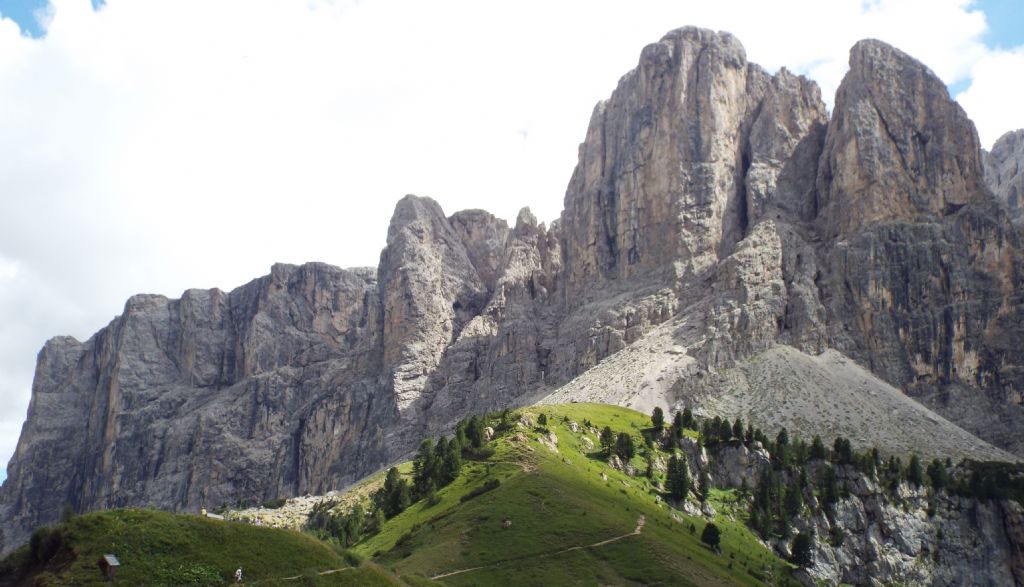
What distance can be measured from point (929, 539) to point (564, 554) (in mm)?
88604

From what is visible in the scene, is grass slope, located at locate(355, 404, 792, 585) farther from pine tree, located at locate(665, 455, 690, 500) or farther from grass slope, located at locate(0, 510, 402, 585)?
grass slope, located at locate(0, 510, 402, 585)

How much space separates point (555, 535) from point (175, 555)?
50.3m

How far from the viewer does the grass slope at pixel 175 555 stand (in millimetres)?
72312

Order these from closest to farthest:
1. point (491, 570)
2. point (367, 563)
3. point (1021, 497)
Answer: point (367, 563) < point (491, 570) < point (1021, 497)

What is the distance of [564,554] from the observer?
111 metres

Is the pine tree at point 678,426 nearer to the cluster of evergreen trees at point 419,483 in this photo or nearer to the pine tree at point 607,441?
the pine tree at point 607,441

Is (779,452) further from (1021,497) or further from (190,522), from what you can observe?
(190,522)

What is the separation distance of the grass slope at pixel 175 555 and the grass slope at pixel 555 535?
14.8m

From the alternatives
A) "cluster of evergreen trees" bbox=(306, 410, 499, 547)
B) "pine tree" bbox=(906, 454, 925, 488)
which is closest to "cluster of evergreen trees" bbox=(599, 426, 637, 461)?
"cluster of evergreen trees" bbox=(306, 410, 499, 547)

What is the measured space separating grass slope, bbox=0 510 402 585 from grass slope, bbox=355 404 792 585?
583 inches

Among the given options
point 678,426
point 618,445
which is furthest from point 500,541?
point 678,426

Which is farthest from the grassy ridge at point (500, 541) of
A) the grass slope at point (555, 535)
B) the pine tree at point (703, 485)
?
the pine tree at point (703, 485)

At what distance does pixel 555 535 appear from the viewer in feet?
377

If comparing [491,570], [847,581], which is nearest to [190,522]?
[491,570]
